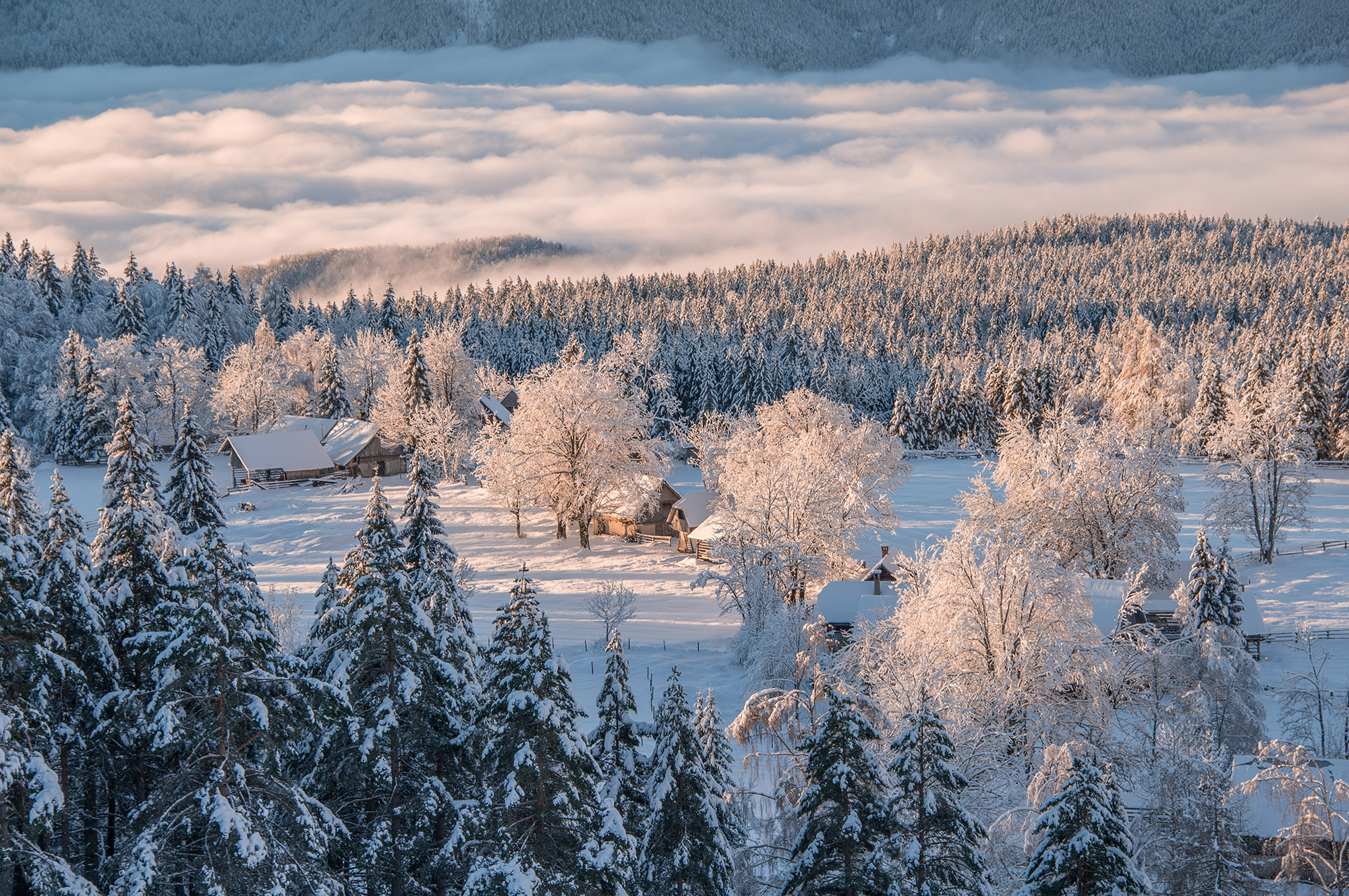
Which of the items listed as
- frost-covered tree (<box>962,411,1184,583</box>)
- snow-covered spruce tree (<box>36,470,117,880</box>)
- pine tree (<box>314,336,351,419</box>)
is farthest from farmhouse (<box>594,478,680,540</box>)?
pine tree (<box>314,336,351,419</box>)

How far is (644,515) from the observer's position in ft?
204

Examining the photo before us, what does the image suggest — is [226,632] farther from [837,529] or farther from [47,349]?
[47,349]

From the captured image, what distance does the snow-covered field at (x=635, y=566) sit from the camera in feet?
133

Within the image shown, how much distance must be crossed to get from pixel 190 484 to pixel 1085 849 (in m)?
41.4

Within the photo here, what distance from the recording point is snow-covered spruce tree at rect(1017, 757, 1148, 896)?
48.1 ft

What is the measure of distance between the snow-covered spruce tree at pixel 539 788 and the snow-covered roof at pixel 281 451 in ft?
230

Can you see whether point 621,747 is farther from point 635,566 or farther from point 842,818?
point 635,566

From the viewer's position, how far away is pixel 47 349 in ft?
344

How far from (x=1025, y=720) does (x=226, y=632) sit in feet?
66.2

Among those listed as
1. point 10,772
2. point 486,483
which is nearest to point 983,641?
point 10,772

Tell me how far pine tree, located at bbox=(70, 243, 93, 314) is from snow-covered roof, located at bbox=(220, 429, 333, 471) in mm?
54422

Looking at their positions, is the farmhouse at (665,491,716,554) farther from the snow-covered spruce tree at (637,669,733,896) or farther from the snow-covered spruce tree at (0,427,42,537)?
the snow-covered spruce tree at (637,669,733,896)

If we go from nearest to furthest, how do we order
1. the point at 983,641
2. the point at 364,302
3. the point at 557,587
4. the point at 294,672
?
the point at 294,672
the point at 983,641
the point at 557,587
the point at 364,302

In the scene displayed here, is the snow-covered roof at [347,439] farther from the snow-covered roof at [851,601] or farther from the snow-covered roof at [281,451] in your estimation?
the snow-covered roof at [851,601]
